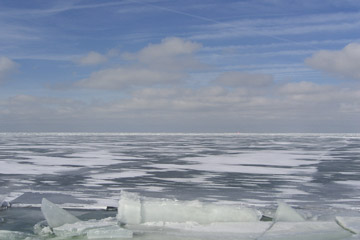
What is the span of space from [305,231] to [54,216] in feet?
9.03

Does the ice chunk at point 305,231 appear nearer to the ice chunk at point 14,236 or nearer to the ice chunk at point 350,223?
the ice chunk at point 350,223

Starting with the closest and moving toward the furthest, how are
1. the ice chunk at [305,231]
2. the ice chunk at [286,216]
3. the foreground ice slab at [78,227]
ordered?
the ice chunk at [305,231]
the foreground ice slab at [78,227]
the ice chunk at [286,216]

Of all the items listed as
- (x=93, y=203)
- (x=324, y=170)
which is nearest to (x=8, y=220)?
(x=93, y=203)

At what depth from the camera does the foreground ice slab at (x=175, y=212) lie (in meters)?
4.97

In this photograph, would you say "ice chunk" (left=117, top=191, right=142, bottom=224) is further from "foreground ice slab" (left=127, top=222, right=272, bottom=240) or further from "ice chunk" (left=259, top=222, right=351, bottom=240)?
"ice chunk" (left=259, top=222, right=351, bottom=240)

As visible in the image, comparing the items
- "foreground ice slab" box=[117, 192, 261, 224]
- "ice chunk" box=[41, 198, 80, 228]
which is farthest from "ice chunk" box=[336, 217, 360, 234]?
"ice chunk" box=[41, 198, 80, 228]

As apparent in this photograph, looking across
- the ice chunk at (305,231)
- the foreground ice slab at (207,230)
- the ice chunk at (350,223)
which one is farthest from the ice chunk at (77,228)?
the ice chunk at (350,223)

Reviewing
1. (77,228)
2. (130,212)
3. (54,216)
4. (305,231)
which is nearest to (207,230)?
(130,212)

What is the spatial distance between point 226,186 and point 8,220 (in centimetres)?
450

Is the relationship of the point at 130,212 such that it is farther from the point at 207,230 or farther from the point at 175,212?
the point at 207,230

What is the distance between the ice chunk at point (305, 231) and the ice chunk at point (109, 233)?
135cm

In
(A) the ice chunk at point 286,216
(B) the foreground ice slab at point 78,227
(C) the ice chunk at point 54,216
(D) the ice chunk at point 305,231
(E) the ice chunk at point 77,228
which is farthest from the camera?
(A) the ice chunk at point 286,216

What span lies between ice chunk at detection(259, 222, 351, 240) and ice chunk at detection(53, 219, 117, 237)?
1.73 m

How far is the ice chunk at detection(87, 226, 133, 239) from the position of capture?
4.48 meters
